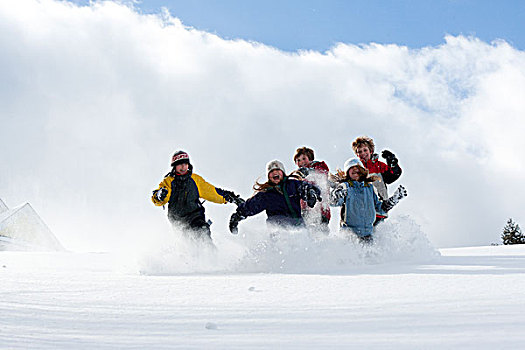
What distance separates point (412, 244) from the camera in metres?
5.93

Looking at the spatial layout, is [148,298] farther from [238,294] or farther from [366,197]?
[366,197]

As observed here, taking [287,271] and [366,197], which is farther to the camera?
[366,197]

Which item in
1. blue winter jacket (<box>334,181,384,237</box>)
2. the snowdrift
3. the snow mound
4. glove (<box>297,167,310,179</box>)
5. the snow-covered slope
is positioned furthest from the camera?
the snowdrift

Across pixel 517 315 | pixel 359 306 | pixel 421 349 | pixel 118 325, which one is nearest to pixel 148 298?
pixel 118 325

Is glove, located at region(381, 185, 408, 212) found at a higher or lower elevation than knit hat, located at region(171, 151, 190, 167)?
lower

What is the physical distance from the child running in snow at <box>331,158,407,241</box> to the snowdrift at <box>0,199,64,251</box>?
21.2 metres

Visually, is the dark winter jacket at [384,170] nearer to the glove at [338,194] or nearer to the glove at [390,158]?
the glove at [390,158]

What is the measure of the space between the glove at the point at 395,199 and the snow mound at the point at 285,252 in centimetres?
29

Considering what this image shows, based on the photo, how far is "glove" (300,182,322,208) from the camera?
587 cm

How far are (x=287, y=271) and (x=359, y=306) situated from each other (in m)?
2.22

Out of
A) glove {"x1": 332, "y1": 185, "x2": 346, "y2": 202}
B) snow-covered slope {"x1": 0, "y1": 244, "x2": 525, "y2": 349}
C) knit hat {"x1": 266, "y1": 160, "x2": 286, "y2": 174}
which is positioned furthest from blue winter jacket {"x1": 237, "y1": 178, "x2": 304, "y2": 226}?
snow-covered slope {"x1": 0, "y1": 244, "x2": 525, "y2": 349}

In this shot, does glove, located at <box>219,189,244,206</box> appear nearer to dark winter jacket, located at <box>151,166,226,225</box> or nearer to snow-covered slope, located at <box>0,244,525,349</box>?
dark winter jacket, located at <box>151,166,226,225</box>

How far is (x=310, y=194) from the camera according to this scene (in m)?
5.88

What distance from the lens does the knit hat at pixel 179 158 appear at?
21.5 feet
